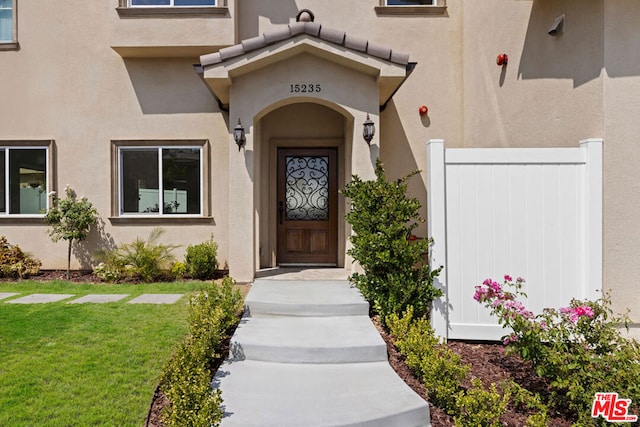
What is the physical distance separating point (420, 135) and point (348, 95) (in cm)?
273

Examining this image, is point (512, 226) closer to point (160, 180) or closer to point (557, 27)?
point (557, 27)

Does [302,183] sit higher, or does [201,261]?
[302,183]

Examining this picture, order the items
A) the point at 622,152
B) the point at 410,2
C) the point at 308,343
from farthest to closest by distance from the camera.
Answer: the point at 410,2, the point at 622,152, the point at 308,343

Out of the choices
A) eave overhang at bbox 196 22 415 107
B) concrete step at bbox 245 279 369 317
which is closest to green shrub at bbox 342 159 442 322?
concrete step at bbox 245 279 369 317

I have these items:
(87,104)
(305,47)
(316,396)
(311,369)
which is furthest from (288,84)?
(316,396)

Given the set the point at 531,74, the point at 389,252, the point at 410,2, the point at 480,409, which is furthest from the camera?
the point at 410,2

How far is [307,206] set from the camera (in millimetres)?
9500

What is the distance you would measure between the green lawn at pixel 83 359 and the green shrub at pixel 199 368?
40 centimetres

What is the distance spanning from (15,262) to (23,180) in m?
2.06

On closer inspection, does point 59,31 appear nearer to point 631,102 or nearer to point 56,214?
point 56,214

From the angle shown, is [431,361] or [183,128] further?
[183,128]

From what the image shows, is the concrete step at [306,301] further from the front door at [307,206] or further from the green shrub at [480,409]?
the front door at [307,206]

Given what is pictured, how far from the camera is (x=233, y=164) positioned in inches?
295

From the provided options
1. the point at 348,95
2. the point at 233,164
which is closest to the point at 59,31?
the point at 233,164
